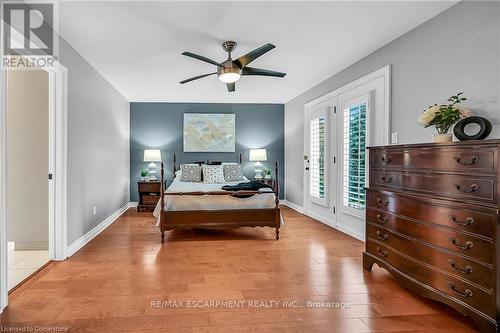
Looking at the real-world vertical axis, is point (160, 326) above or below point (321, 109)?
below

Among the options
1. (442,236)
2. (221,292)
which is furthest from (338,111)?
(221,292)

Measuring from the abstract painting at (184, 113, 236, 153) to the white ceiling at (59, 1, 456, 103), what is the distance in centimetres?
215

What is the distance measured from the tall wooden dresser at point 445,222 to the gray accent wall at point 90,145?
134 inches

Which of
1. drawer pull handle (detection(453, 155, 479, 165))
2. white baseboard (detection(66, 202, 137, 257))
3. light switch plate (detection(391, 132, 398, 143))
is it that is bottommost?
white baseboard (detection(66, 202, 137, 257))

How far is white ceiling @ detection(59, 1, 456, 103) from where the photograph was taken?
268 cm

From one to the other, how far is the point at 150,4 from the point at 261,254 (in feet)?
9.14

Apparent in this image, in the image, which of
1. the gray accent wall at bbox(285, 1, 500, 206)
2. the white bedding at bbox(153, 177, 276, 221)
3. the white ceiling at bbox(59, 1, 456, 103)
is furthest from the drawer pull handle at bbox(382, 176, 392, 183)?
the white bedding at bbox(153, 177, 276, 221)

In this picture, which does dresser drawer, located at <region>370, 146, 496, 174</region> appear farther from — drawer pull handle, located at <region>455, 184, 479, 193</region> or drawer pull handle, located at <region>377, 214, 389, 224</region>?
drawer pull handle, located at <region>377, 214, 389, 224</region>

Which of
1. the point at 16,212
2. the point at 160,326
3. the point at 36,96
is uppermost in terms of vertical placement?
the point at 36,96

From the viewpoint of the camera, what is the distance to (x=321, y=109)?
17.2 ft

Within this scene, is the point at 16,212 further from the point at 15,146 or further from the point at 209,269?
the point at 209,269

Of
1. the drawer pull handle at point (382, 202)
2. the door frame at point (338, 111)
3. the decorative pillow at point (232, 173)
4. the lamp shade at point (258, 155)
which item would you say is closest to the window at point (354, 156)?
the door frame at point (338, 111)

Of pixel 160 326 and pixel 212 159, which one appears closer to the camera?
pixel 160 326

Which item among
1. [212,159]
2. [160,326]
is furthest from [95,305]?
[212,159]
